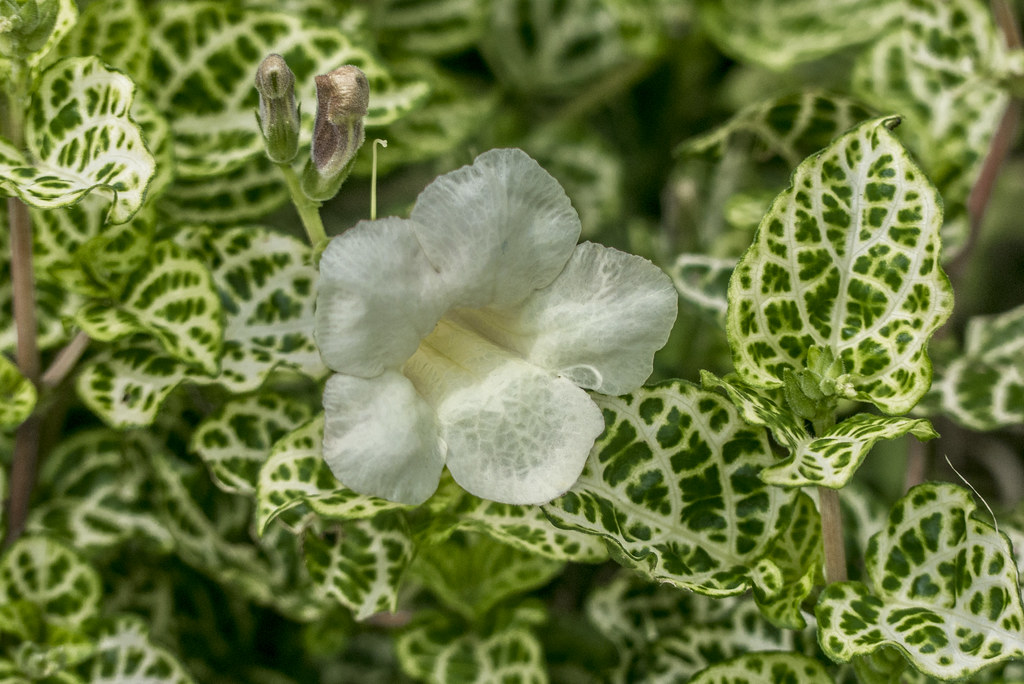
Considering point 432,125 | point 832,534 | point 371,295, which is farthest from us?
point 432,125

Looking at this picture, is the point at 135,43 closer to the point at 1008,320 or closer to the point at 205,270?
the point at 205,270

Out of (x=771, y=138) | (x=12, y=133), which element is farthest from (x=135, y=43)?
(x=771, y=138)

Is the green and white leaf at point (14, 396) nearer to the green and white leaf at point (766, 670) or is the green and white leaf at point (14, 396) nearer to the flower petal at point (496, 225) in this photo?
the flower petal at point (496, 225)

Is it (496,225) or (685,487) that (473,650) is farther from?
(496,225)

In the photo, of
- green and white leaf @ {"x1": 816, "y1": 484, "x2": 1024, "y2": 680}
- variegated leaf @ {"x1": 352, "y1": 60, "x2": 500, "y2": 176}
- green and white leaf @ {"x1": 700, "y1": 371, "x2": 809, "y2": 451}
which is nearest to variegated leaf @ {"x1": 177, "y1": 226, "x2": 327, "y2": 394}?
variegated leaf @ {"x1": 352, "y1": 60, "x2": 500, "y2": 176}

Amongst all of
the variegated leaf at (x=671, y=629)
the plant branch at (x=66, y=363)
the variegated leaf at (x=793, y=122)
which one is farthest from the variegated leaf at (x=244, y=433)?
the variegated leaf at (x=793, y=122)

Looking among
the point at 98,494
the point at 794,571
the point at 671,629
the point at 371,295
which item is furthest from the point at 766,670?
the point at 98,494
